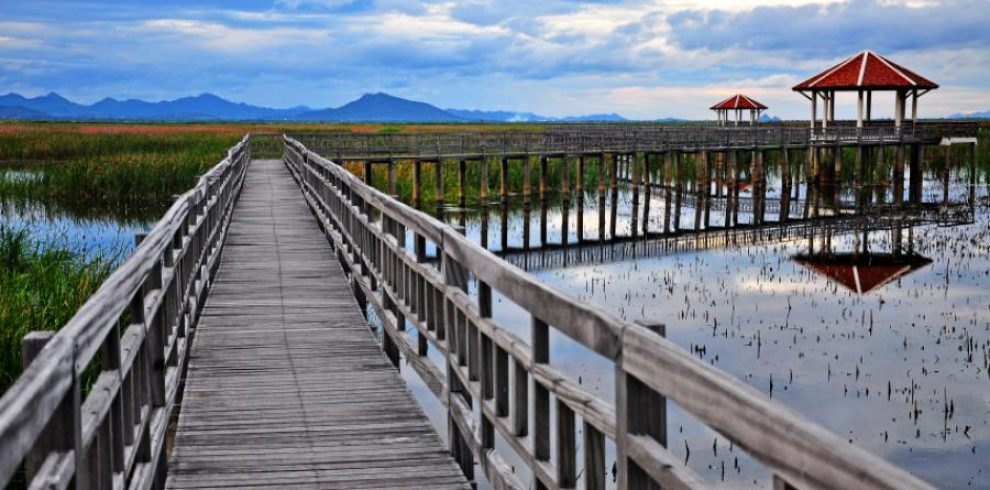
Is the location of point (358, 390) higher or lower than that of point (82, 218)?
higher

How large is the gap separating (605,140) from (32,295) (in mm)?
35785

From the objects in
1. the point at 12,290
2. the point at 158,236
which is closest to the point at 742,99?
the point at 12,290

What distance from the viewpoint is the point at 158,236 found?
236 inches

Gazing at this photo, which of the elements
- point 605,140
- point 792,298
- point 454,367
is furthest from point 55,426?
point 605,140

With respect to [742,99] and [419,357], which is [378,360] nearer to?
[419,357]

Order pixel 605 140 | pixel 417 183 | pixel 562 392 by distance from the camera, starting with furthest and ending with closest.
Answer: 1. pixel 605 140
2. pixel 417 183
3. pixel 562 392

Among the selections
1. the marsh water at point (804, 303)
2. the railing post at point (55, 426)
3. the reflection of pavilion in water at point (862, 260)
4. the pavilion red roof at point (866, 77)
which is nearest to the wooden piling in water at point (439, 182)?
the marsh water at point (804, 303)

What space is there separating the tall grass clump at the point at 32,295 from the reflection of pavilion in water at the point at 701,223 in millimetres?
12481

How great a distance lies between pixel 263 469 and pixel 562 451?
7.49 ft

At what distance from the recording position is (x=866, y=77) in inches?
1933

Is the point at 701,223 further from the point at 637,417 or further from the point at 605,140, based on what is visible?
→ the point at 637,417

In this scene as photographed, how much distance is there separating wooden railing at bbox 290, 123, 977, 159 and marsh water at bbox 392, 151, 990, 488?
2925mm

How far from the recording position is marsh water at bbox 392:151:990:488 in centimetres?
1195

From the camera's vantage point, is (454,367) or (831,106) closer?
(454,367)
